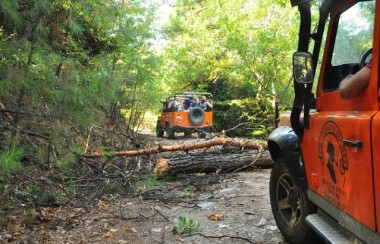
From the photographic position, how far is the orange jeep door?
2.42 metres

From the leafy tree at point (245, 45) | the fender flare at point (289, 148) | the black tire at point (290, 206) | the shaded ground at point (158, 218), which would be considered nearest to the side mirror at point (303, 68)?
the fender flare at point (289, 148)

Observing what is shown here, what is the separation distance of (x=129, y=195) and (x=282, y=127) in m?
3.36

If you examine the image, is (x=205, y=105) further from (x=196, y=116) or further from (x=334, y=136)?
(x=334, y=136)

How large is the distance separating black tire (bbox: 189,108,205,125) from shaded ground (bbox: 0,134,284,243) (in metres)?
11.2

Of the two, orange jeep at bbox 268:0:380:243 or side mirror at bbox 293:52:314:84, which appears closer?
orange jeep at bbox 268:0:380:243

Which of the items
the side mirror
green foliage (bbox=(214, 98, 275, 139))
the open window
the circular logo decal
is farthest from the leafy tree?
the circular logo decal

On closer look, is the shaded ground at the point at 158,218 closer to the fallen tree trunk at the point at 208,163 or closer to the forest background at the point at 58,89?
the forest background at the point at 58,89

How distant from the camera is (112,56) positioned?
948 centimetres

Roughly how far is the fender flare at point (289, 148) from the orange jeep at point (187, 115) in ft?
44.0

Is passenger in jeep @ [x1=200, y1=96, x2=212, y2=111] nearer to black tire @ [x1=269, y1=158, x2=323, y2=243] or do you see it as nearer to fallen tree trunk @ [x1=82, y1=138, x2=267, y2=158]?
fallen tree trunk @ [x1=82, y1=138, x2=267, y2=158]

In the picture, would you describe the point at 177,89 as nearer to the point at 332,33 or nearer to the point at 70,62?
the point at 70,62

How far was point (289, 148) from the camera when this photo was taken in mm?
4000

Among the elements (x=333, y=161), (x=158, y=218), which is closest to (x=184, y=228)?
(x=158, y=218)

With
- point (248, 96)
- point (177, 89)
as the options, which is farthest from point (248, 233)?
point (177, 89)
